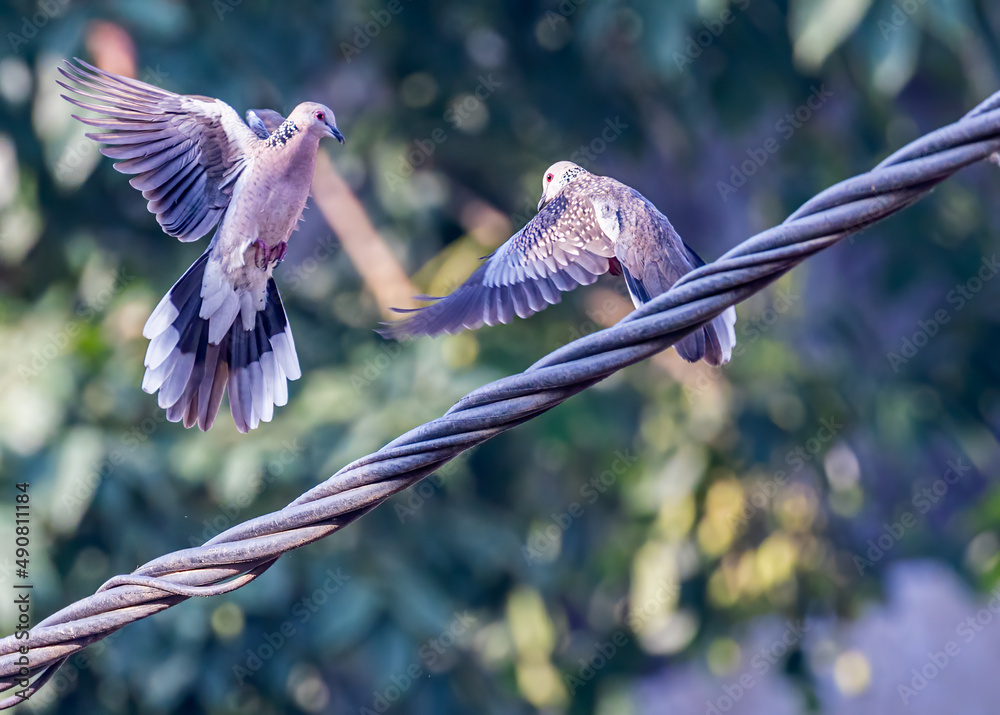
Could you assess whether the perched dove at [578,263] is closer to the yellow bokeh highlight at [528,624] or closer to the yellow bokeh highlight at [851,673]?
the yellow bokeh highlight at [528,624]

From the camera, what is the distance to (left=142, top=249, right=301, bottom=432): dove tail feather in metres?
2.35

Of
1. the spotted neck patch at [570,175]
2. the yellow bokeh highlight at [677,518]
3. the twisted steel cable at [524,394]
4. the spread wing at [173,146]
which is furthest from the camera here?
the yellow bokeh highlight at [677,518]

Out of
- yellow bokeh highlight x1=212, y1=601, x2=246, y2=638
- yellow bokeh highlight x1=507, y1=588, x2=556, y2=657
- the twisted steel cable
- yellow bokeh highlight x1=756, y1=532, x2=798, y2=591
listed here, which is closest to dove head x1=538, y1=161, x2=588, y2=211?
the twisted steel cable

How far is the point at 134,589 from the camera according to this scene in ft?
5.36

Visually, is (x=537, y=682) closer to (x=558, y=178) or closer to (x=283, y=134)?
(x=558, y=178)

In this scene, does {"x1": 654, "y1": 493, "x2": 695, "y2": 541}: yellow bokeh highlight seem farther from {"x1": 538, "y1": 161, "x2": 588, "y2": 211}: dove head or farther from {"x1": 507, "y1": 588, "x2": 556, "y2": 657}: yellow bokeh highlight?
{"x1": 538, "y1": 161, "x2": 588, "y2": 211}: dove head

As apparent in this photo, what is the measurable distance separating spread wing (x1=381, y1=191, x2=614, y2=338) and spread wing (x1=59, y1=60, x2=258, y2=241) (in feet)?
1.45

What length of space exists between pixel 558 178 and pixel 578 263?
0.34 m

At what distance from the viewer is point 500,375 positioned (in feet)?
13.1

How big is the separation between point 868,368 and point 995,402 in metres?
0.70

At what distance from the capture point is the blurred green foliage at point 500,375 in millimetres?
3885

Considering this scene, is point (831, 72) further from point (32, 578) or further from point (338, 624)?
point (32, 578)

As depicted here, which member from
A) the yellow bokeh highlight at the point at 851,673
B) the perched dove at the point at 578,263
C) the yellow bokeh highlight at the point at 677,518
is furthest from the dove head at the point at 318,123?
the yellow bokeh highlight at the point at 851,673

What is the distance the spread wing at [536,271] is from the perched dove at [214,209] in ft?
1.07
